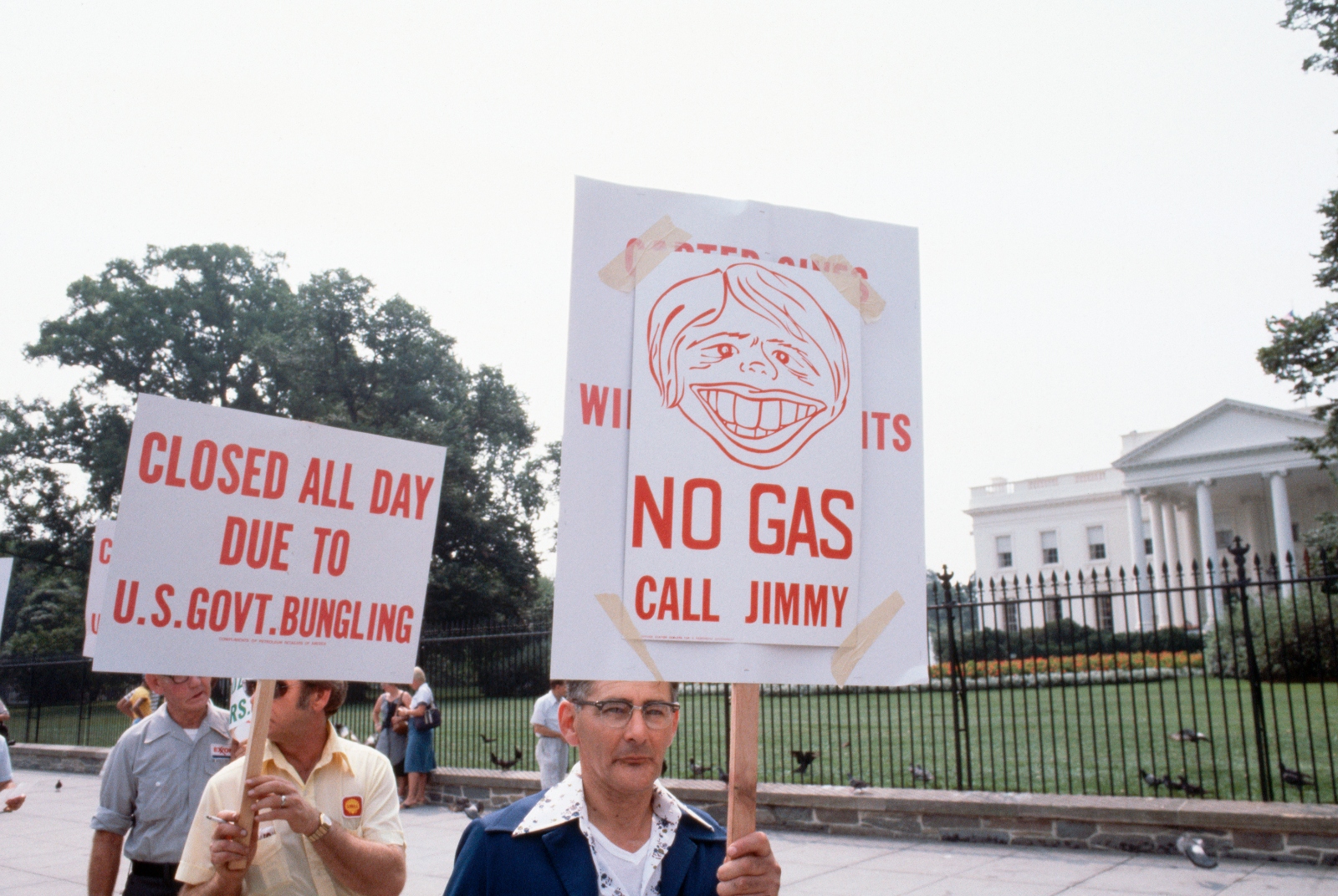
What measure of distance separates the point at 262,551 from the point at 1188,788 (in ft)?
27.2

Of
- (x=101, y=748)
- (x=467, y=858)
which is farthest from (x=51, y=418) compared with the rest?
(x=467, y=858)

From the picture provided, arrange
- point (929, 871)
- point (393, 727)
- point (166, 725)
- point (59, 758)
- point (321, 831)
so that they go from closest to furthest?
point (321, 831) → point (166, 725) → point (929, 871) → point (393, 727) → point (59, 758)

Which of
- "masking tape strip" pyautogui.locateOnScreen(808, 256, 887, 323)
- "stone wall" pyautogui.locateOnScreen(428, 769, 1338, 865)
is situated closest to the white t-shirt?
"masking tape strip" pyautogui.locateOnScreen(808, 256, 887, 323)

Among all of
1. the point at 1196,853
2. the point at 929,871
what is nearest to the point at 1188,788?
the point at 1196,853

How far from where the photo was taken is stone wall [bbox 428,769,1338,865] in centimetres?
750

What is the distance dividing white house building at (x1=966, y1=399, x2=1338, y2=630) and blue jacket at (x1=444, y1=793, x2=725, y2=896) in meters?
42.6

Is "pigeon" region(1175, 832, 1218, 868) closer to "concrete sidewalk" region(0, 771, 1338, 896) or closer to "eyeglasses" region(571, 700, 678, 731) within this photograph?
"concrete sidewalk" region(0, 771, 1338, 896)

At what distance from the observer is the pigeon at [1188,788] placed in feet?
28.1

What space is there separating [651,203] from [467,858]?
143 centimetres

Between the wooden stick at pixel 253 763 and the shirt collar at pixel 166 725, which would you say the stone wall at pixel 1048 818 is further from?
the wooden stick at pixel 253 763

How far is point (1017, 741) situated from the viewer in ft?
37.8

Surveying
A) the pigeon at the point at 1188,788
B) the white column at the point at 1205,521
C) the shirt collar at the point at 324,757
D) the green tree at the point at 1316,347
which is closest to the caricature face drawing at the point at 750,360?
the shirt collar at the point at 324,757

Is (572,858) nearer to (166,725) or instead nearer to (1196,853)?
(166,725)

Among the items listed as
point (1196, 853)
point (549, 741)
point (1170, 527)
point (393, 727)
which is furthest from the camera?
point (1170, 527)
